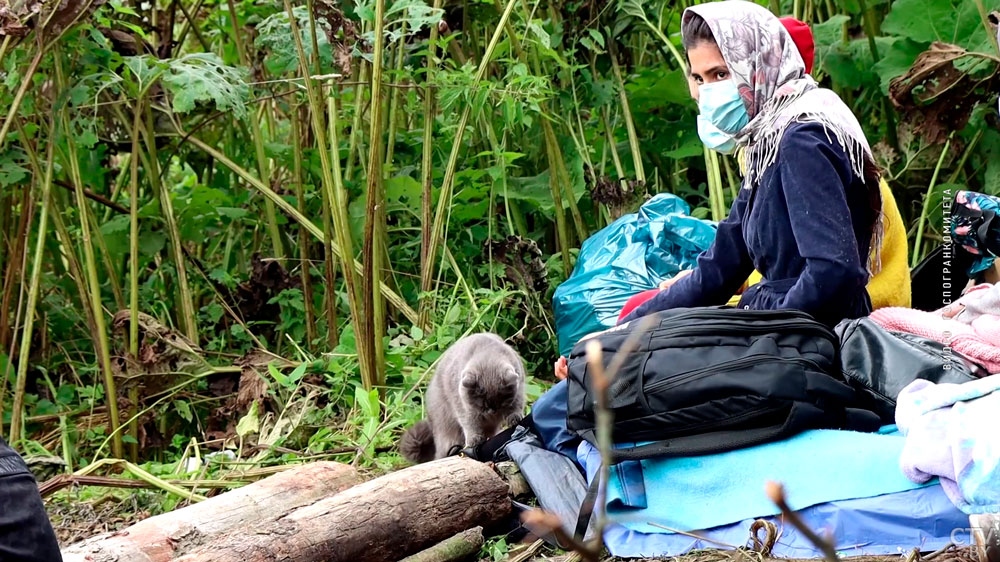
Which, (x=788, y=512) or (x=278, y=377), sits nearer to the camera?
(x=788, y=512)

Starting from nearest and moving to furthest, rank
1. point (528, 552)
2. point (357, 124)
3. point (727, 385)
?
point (727, 385), point (528, 552), point (357, 124)

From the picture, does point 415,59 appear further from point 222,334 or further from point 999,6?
point 999,6

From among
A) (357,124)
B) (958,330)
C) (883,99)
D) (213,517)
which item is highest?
(357,124)

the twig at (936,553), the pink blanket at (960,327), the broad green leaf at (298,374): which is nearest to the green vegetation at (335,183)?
the broad green leaf at (298,374)

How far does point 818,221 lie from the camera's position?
3.30 m

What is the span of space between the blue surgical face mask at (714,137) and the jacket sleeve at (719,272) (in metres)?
0.20

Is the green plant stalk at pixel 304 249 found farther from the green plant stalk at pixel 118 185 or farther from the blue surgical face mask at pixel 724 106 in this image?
the blue surgical face mask at pixel 724 106

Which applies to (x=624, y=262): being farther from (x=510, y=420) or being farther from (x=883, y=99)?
(x=883, y=99)

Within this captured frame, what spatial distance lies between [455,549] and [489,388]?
1.28 meters

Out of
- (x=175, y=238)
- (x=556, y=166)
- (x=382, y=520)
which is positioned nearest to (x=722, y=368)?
(x=382, y=520)

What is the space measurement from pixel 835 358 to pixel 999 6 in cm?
318

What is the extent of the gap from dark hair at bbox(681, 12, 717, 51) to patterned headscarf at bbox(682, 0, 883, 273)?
21 mm

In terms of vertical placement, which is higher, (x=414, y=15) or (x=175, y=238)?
(x=414, y=15)

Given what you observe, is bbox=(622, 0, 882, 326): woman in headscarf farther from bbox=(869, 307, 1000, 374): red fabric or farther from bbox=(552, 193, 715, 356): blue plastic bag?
bbox=(552, 193, 715, 356): blue plastic bag
